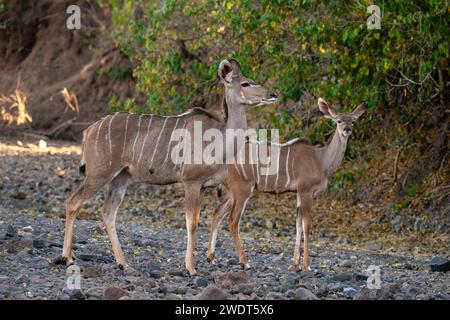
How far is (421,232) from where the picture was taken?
33.6 ft

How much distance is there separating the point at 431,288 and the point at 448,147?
13.3ft

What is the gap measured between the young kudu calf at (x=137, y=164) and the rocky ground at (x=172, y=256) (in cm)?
34

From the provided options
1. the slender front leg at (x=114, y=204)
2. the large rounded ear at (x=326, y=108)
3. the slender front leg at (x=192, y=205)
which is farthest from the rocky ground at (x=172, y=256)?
the large rounded ear at (x=326, y=108)

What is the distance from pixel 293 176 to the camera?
8117mm

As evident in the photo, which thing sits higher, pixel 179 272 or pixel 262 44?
pixel 262 44

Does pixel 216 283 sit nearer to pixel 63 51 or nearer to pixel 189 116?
pixel 189 116

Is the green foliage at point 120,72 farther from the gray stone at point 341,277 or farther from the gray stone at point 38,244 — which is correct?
the gray stone at point 341,277

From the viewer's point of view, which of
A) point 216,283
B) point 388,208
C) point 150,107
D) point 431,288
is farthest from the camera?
point 150,107

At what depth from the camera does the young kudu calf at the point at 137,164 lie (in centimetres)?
691

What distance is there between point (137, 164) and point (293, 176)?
64.1 inches

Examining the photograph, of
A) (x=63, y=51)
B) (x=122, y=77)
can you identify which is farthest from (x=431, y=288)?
(x=63, y=51)

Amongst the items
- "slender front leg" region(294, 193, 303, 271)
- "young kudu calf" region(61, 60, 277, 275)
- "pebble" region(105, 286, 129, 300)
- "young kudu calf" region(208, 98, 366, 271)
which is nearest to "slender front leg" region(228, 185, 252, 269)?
"young kudu calf" region(208, 98, 366, 271)

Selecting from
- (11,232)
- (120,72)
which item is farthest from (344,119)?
(120,72)

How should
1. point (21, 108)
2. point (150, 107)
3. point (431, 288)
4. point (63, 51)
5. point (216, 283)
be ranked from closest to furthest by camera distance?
1. point (216, 283)
2. point (431, 288)
3. point (150, 107)
4. point (21, 108)
5. point (63, 51)
